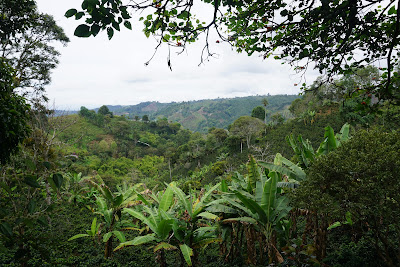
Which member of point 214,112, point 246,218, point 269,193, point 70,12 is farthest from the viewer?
point 214,112

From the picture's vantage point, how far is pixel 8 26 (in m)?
2.83

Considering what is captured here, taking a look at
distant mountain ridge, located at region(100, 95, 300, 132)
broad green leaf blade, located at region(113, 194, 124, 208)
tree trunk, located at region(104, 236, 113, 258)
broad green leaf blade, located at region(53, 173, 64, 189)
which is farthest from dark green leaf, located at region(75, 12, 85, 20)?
distant mountain ridge, located at region(100, 95, 300, 132)

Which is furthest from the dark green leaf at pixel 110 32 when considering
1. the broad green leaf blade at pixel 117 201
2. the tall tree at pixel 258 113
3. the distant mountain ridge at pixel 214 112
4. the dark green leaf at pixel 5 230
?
the distant mountain ridge at pixel 214 112

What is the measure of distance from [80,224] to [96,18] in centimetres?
737

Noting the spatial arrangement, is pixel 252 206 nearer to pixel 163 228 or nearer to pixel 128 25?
pixel 163 228

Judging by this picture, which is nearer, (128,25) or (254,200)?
(128,25)

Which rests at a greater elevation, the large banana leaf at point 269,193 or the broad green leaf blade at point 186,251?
the large banana leaf at point 269,193

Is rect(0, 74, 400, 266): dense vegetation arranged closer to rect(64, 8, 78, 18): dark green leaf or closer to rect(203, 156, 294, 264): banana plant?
rect(203, 156, 294, 264): banana plant

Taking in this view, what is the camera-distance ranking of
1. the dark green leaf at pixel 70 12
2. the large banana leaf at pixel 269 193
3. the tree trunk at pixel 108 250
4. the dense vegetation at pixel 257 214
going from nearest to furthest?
the dark green leaf at pixel 70 12 < the dense vegetation at pixel 257 214 < the large banana leaf at pixel 269 193 < the tree trunk at pixel 108 250

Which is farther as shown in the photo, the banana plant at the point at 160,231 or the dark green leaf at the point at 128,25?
the banana plant at the point at 160,231

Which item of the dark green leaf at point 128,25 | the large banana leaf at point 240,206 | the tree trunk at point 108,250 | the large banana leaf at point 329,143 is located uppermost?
the dark green leaf at point 128,25

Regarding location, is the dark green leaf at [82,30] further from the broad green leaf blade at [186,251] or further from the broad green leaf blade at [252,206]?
the broad green leaf blade at [186,251]

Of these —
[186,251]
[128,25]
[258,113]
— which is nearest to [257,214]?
[186,251]

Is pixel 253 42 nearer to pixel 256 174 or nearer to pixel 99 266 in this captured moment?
pixel 256 174
